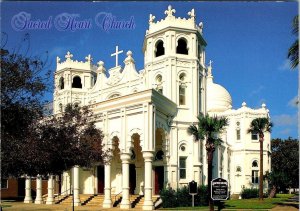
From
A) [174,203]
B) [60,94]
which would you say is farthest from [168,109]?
[60,94]

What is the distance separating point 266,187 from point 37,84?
46839 millimetres

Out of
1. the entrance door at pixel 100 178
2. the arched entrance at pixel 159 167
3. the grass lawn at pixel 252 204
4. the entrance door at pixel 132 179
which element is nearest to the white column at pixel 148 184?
the arched entrance at pixel 159 167

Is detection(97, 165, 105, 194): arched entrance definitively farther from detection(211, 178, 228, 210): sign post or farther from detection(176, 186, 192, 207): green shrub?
Result: detection(211, 178, 228, 210): sign post

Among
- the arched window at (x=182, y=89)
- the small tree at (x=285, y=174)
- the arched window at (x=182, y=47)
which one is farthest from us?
the small tree at (x=285, y=174)

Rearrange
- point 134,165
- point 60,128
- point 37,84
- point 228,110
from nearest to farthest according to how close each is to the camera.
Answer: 1. point 37,84
2. point 60,128
3. point 134,165
4. point 228,110

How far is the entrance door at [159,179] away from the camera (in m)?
38.8

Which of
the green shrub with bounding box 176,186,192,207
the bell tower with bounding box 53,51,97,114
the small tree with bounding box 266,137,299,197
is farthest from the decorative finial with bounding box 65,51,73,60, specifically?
the small tree with bounding box 266,137,299,197

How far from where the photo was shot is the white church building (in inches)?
1399

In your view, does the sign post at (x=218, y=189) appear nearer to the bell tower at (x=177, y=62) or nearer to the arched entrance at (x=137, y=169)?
the bell tower at (x=177, y=62)

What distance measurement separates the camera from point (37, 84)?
61.1 ft

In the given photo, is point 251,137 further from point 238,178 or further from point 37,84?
point 37,84

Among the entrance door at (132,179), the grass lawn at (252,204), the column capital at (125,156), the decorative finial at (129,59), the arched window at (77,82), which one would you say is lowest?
the grass lawn at (252,204)

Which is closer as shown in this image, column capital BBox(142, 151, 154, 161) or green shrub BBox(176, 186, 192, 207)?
column capital BBox(142, 151, 154, 161)

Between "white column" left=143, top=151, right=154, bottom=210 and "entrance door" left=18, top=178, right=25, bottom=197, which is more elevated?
"white column" left=143, top=151, right=154, bottom=210
